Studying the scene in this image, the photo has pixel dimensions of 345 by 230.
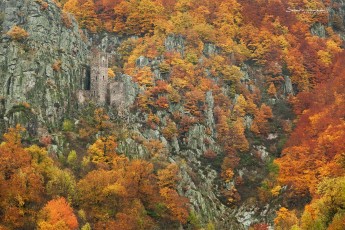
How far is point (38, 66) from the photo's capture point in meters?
91.9

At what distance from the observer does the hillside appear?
72438mm

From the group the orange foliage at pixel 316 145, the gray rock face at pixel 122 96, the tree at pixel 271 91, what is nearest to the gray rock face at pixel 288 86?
the tree at pixel 271 91

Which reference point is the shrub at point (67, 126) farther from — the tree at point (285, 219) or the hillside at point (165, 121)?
the tree at point (285, 219)

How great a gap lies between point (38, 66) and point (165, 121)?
26.2 m

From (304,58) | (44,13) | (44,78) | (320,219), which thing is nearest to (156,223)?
(320,219)

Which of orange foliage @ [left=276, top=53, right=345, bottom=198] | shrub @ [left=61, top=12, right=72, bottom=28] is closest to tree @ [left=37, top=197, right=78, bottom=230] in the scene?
orange foliage @ [left=276, top=53, right=345, bottom=198]

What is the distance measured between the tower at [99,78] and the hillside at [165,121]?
26cm

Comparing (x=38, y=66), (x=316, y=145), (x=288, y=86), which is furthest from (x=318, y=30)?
(x=38, y=66)

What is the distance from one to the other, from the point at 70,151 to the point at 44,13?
2966cm

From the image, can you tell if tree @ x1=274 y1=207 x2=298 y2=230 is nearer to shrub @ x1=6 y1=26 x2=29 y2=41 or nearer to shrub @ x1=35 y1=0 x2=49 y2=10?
shrub @ x1=6 y1=26 x2=29 y2=41

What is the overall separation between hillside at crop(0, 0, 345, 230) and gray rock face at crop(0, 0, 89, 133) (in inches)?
9.2

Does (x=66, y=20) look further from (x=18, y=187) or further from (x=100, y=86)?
(x=18, y=187)

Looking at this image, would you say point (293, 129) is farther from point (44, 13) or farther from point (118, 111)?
point (44, 13)

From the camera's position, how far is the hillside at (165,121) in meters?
72.4
